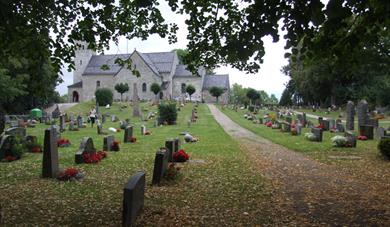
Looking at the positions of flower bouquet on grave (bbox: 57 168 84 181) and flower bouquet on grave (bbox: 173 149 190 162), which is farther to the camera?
flower bouquet on grave (bbox: 173 149 190 162)

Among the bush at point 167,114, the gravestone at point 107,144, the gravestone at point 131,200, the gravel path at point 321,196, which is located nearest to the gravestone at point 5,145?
the gravestone at point 107,144

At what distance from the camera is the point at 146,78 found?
256 feet

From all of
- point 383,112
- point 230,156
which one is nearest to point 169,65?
point 383,112

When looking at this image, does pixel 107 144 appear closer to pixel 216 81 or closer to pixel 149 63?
pixel 149 63

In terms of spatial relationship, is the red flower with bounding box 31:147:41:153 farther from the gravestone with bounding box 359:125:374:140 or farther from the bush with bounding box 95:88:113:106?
the bush with bounding box 95:88:113:106

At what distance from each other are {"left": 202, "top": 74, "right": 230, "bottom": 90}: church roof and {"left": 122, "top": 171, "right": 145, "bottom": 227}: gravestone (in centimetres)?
7676

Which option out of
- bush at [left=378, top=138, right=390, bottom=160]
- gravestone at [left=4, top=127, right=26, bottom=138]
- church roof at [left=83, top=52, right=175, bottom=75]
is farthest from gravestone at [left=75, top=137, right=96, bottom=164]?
church roof at [left=83, top=52, right=175, bottom=75]

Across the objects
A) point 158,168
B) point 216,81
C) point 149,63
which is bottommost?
point 158,168

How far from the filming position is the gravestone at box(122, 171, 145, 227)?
5926 mm

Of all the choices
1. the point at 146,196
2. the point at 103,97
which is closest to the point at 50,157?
the point at 146,196

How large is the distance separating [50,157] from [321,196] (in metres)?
6.76

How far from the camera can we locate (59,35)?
8.46m

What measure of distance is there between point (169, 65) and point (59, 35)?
74.0m

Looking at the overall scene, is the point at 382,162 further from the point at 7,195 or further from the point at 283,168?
the point at 7,195
